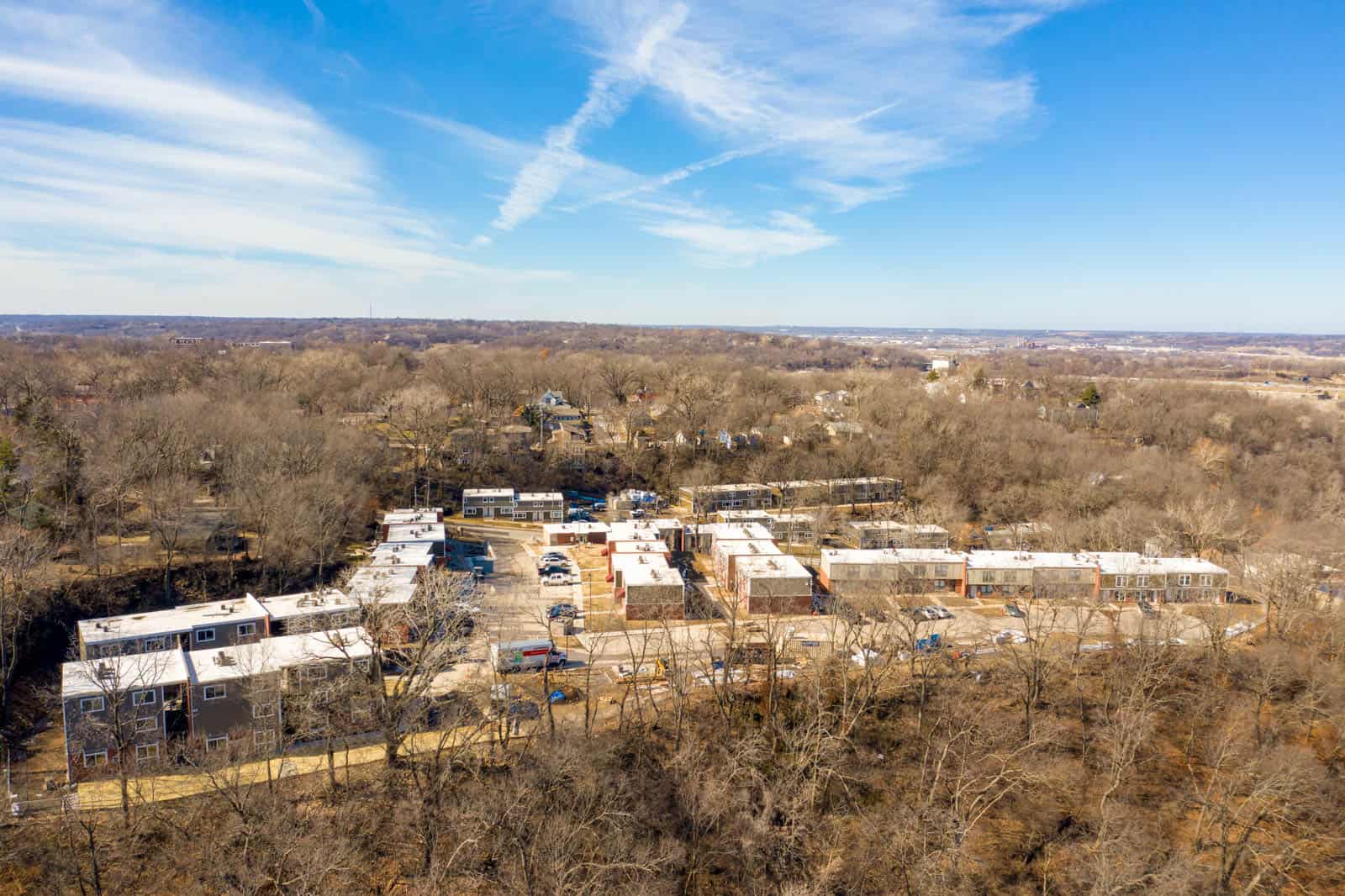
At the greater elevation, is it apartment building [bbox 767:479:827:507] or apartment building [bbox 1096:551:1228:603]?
apartment building [bbox 767:479:827:507]

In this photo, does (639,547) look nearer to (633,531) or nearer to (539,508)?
(633,531)

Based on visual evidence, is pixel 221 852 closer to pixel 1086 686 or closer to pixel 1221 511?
pixel 1086 686

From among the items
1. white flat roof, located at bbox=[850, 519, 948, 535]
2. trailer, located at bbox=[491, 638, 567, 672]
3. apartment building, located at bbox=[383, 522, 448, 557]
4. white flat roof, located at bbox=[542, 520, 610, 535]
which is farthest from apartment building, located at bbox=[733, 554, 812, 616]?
apartment building, located at bbox=[383, 522, 448, 557]

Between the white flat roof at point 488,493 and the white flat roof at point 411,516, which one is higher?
the white flat roof at point 488,493

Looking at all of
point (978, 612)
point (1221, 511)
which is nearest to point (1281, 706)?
point (978, 612)

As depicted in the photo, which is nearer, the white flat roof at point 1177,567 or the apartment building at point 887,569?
the white flat roof at point 1177,567

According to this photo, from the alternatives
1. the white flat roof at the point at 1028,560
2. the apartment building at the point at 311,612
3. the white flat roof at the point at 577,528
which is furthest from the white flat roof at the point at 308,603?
the white flat roof at the point at 1028,560

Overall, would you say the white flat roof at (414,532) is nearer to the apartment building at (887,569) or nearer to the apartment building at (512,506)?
the apartment building at (512,506)

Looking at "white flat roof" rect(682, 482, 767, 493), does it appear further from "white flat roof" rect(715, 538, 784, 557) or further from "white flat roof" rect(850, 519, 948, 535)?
"white flat roof" rect(715, 538, 784, 557)
